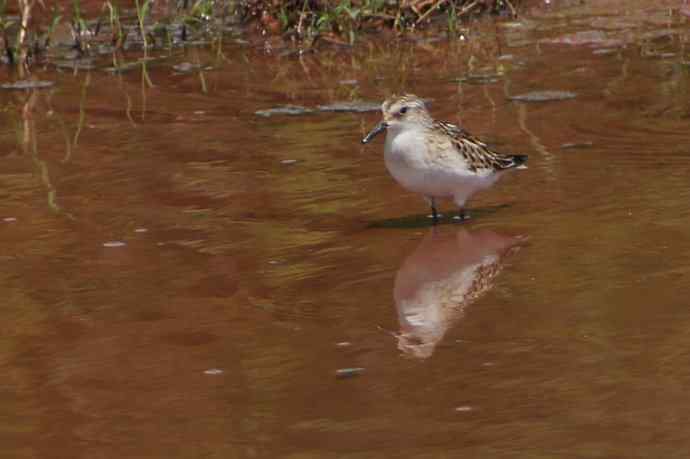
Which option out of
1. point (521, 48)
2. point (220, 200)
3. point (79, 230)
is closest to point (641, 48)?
point (521, 48)

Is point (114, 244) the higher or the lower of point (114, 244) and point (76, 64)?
the lower

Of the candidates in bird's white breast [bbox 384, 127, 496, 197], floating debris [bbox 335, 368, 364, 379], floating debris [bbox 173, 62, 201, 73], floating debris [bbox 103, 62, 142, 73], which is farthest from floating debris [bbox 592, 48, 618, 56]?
floating debris [bbox 335, 368, 364, 379]

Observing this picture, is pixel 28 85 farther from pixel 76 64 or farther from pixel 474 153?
pixel 474 153

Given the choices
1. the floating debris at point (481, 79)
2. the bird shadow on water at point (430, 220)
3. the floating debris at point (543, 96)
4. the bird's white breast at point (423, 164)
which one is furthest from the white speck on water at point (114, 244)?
the floating debris at point (481, 79)

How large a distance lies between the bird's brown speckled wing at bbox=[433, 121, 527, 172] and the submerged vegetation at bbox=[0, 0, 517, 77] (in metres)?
5.08

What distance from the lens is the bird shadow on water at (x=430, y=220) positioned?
8.67 m

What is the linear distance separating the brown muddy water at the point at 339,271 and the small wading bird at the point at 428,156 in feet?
0.78

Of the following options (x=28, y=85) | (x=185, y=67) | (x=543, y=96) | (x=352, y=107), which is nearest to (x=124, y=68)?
(x=185, y=67)

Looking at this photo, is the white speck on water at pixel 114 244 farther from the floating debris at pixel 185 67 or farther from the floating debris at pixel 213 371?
the floating debris at pixel 185 67

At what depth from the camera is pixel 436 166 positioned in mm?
8406

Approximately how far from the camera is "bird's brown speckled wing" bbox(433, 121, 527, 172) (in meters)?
8.59

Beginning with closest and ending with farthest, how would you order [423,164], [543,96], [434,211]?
[423,164] < [434,211] < [543,96]

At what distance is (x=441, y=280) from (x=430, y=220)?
126 cm

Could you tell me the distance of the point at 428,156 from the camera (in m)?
8.41
